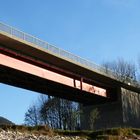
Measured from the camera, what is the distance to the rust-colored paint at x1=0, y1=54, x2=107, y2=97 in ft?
152

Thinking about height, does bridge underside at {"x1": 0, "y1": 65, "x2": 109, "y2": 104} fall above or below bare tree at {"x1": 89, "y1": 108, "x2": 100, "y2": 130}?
above

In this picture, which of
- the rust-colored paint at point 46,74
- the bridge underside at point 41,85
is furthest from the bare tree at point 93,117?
the rust-colored paint at point 46,74

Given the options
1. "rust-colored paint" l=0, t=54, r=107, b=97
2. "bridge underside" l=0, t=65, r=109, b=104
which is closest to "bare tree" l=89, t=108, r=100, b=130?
"bridge underside" l=0, t=65, r=109, b=104

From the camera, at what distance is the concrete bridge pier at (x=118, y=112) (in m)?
73.9

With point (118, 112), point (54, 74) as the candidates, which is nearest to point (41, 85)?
point (54, 74)

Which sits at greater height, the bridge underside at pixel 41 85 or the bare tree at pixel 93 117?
the bridge underside at pixel 41 85

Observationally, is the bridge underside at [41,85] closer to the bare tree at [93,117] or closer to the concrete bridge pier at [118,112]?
the concrete bridge pier at [118,112]

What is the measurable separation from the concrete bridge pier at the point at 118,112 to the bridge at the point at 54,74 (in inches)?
22.1

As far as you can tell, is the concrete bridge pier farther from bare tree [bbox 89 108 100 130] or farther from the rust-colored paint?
the rust-colored paint

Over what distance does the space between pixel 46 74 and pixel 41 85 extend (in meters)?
6.83

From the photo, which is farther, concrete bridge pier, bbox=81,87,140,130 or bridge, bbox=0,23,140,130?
concrete bridge pier, bbox=81,87,140,130

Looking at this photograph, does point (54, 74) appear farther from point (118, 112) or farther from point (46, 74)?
point (118, 112)

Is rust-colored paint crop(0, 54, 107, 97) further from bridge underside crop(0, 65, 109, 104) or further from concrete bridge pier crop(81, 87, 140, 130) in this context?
concrete bridge pier crop(81, 87, 140, 130)

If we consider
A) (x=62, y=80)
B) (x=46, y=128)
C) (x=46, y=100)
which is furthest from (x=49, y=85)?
(x=46, y=100)
